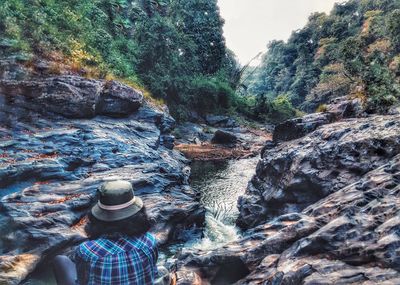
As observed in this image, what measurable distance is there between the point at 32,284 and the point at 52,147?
6.13 metres

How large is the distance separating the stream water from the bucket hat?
572 centimetres

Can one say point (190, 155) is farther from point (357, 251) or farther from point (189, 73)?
point (357, 251)

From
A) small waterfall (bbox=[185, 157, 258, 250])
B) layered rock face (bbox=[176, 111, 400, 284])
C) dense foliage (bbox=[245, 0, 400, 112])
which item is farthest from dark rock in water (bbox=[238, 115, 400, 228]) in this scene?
dense foliage (bbox=[245, 0, 400, 112])

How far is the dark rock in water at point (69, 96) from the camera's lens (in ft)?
49.4

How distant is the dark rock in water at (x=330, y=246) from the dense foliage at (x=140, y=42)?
608 inches

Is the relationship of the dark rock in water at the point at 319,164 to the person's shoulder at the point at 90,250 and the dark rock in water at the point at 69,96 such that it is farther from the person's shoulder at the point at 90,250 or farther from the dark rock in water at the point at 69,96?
the dark rock in water at the point at 69,96

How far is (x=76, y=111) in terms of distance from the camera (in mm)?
16156

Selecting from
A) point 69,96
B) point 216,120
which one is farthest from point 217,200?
point 216,120

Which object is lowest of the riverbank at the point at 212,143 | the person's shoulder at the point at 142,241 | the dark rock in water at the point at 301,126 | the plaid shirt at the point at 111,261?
the riverbank at the point at 212,143

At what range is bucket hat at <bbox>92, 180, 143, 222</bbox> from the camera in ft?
12.1

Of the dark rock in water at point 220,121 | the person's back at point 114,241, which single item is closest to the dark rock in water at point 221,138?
the dark rock in water at point 220,121

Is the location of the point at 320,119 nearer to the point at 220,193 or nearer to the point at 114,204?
the point at 220,193

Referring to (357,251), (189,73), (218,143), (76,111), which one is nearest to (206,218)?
(76,111)

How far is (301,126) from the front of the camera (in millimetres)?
16969
